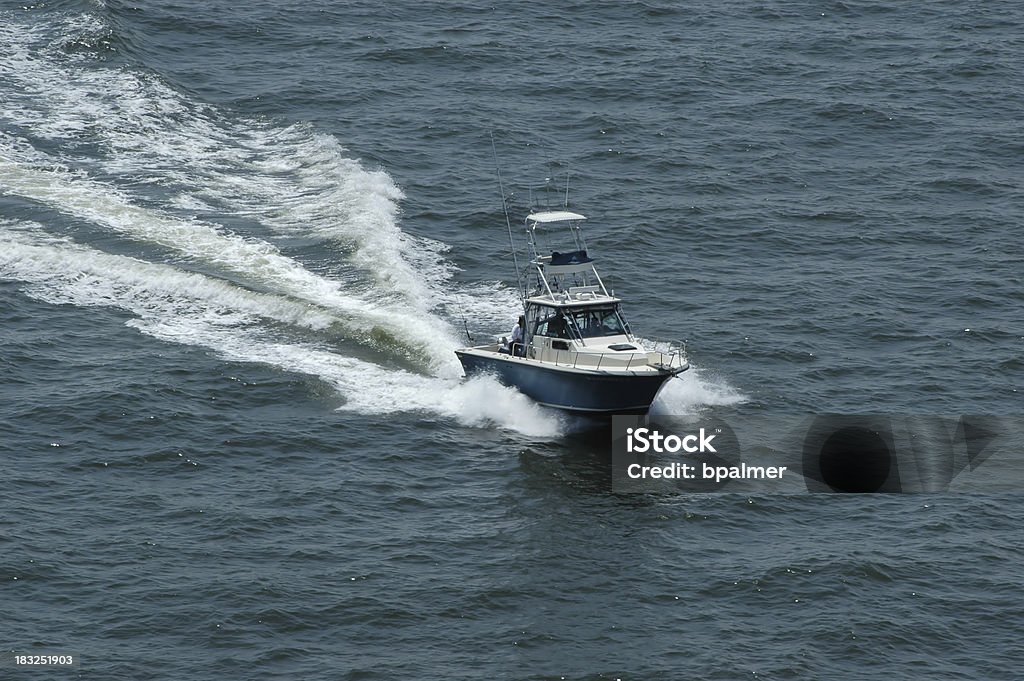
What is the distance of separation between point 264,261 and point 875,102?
3422 centimetres

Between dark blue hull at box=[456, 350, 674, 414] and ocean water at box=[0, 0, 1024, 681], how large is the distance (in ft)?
3.50

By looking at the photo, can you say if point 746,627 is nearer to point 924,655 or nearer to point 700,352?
point 924,655

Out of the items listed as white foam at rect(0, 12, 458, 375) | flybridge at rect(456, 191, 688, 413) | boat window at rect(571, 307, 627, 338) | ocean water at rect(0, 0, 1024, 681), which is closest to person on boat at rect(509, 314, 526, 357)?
flybridge at rect(456, 191, 688, 413)

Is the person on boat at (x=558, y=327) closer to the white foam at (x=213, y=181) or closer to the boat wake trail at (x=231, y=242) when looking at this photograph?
the boat wake trail at (x=231, y=242)

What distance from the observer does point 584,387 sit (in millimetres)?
53250

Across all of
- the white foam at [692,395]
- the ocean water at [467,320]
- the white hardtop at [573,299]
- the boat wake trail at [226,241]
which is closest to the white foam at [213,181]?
the boat wake trail at [226,241]

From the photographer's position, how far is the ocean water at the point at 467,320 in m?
43.0

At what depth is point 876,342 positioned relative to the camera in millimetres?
61312

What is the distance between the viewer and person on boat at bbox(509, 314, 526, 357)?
5606cm

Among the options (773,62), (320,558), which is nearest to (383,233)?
(320,558)

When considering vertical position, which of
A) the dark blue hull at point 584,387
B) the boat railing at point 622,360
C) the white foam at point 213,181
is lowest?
the dark blue hull at point 584,387

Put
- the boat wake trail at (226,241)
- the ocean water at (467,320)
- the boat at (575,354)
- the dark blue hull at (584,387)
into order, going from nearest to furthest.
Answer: the ocean water at (467,320), the dark blue hull at (584,387), the boat at (575,354), the boat wake trail at (226,241)

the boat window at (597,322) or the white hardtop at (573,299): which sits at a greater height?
the white hardtop at (573,299)

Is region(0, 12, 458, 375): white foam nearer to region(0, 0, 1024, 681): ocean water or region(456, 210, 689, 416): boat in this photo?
region(0, 0, 1024, 681): ocean water
